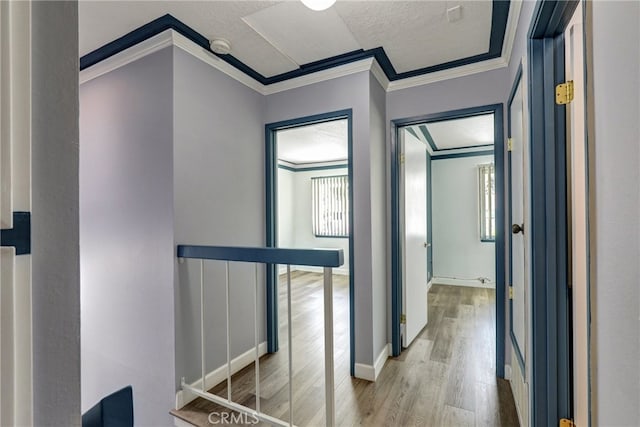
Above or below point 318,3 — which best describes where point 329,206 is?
below

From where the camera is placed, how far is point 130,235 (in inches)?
84.4

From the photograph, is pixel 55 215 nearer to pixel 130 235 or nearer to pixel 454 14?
pixel 130 235

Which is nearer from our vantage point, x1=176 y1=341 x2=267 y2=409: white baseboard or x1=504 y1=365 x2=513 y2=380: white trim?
x1=176 y1=341 x2=267 y2=409: white baseboard

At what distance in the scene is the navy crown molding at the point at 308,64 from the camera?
1.88m

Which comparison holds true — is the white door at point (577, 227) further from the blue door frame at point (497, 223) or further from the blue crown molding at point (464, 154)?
the blue crown molding at point (464, 154)

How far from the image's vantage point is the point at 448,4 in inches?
68.9

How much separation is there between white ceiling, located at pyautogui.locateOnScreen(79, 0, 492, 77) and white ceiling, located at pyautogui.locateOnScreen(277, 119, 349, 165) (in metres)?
1.25

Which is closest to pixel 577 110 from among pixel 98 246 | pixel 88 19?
pixel 88 19

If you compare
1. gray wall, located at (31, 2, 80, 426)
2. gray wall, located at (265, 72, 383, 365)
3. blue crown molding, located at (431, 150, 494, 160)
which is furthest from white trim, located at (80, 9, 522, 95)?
blue crown molding, located at (431, 150, 494, 160)

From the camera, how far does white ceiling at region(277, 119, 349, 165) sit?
4.14 m

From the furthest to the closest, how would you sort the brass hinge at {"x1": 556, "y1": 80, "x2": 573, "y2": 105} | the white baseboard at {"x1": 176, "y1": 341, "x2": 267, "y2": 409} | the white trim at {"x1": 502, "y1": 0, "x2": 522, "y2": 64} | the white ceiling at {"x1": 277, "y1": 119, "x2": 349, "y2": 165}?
the white ceiling at {"x1": 277, "y1": 119, "x2": 349, "y2": 165}, the white baseboard at {"x1": 176, "y1": 341, "x2": 267, "y2": 409}, the white trim at {"x1": 502, "y1": 0, "x2": 522, "y2": 64}, the brass hinge at {"x1": 556, "y1": 80, "x2": 573, "y2": 105}

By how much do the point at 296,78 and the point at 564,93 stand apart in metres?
1.94

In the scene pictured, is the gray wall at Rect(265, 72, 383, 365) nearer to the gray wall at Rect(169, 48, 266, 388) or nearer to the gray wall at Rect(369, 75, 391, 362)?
the gray wall at Rect(369, 75, 391, 362)

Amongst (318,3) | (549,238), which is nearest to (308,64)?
(318,3)
